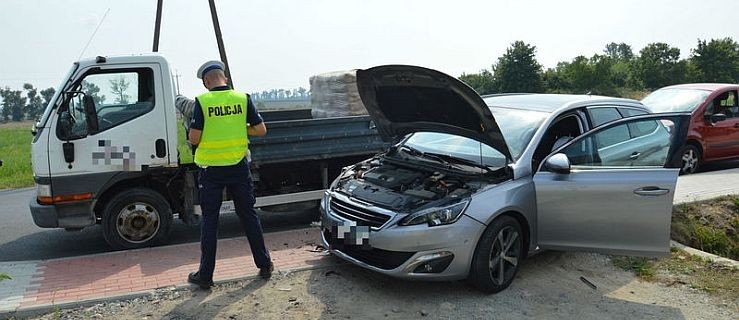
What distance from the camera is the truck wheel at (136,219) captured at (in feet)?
20.3

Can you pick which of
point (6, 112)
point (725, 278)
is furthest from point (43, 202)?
point (6, 112)

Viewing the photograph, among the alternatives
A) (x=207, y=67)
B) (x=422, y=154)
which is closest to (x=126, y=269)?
(x=207, y=67)

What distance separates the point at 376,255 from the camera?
4.73 meters

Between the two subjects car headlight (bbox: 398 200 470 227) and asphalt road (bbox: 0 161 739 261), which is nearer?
car headlight (bbox: 398 200 470 227)

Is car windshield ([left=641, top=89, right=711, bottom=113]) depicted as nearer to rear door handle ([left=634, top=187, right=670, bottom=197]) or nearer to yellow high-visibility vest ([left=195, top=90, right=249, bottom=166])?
rear door handle ([left=634, top=187, right=670, bottom=197])

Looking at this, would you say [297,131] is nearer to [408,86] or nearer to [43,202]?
[408,86]

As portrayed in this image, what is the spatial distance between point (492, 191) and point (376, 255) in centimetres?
110

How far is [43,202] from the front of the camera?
5.90m

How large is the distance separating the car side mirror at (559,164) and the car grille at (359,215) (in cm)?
151

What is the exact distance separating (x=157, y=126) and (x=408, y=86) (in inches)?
112

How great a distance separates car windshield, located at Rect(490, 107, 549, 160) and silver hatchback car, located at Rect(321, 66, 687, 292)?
11 mm

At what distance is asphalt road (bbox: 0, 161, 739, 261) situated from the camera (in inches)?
252

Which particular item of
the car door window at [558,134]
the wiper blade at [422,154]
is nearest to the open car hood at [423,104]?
the wiper blade at [422,154]

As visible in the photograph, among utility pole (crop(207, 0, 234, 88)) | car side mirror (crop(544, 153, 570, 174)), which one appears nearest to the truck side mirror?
car side mirror (crop(544, 153, 570, 174))
